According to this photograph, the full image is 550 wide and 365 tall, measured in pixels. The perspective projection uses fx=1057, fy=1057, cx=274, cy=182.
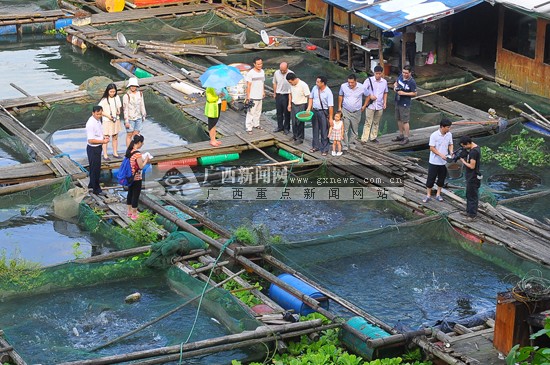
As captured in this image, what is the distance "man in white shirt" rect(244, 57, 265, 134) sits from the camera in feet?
A: 64.7

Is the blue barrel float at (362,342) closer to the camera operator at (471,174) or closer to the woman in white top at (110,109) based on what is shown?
the camera operator at (471,174)

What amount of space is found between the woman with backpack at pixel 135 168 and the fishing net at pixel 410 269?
261 centimetres

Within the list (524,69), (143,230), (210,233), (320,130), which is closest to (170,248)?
(143,230)

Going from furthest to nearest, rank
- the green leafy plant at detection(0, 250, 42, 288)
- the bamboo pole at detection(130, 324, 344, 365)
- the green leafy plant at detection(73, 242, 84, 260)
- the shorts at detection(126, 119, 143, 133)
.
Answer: the shorts at detection(126, 119, 143, 133) → the green leafy plant at detection(73, 242, 84, 260) → the green leafy plant at detection(0, 250, 42, 288) → the bamboo pole at detection(130, 324, 344, 365)

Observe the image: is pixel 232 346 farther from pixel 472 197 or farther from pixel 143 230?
pixel 472 197

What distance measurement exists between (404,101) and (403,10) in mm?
3847

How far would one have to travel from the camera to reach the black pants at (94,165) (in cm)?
1722

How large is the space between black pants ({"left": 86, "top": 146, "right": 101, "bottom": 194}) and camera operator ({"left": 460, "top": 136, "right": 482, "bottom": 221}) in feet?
19.2

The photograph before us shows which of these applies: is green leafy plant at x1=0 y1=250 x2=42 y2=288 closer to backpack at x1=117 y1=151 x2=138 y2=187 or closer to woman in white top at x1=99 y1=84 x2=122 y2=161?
backpack at x1=117 y1=151 x2=138 y2=187

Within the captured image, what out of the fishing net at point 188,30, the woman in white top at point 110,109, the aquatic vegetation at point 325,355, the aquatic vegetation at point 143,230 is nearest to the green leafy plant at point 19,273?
the aquatic vegetation at point 143,230

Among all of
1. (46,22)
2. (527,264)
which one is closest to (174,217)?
(527,264)

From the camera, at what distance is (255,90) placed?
1981 cm

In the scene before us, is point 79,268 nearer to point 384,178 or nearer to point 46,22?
point 384,178

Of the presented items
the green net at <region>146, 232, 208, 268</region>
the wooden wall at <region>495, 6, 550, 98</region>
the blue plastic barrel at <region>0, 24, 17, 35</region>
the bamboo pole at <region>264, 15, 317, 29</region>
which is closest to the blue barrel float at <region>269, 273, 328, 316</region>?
the green net at <region>146, 232, 208, 268</region>
